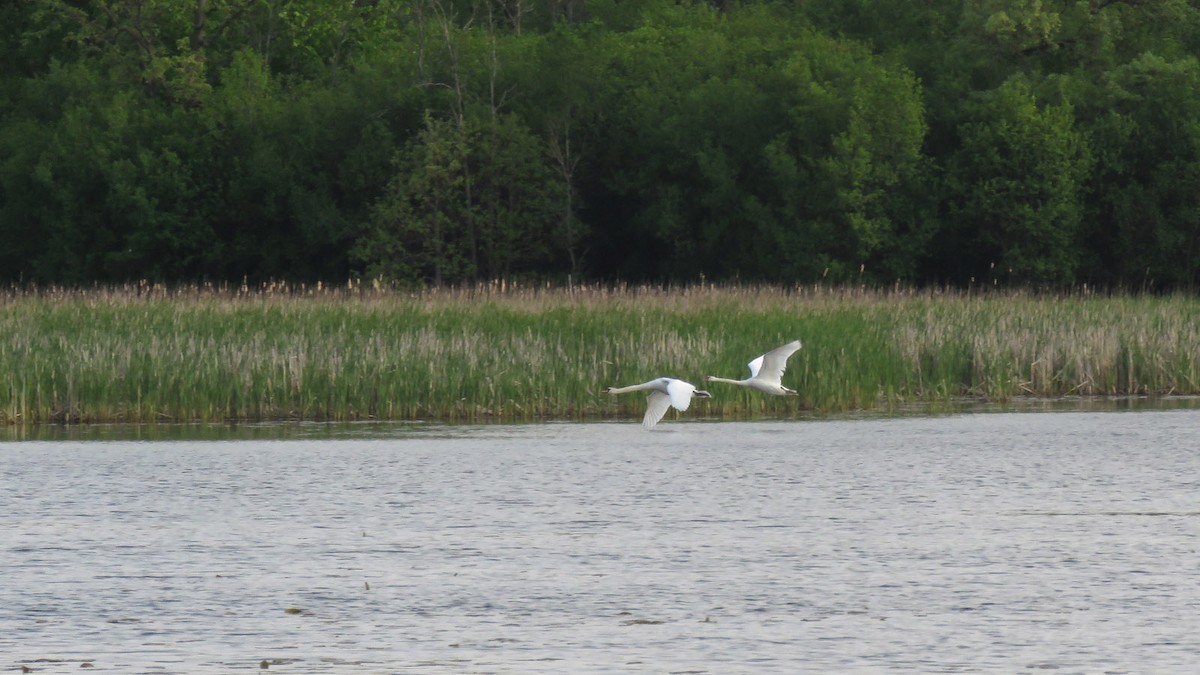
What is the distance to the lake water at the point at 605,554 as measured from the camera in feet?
26.0

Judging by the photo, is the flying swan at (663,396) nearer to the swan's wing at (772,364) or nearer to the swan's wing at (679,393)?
the swan's wing at (679,393)

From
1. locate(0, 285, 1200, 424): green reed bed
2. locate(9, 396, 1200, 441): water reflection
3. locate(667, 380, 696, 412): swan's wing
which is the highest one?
locate(667, 380, 696, 412): swan's wing

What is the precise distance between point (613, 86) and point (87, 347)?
32.1 m

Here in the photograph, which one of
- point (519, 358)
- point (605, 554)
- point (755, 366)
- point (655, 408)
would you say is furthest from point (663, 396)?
point (605, 554)

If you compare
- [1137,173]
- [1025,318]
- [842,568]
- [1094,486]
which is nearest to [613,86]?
[1137,173]

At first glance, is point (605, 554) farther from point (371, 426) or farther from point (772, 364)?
point (371, 426)

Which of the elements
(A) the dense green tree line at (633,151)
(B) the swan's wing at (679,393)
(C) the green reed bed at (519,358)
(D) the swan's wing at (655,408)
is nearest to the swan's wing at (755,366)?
(D) the swan's wing at (655,408)

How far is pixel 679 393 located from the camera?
15.5 meters

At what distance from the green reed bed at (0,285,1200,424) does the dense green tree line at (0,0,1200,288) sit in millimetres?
20787

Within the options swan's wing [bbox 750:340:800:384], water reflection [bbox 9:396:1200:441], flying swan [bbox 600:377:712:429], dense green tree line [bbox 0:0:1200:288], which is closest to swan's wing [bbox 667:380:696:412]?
flying swan [bbox 600:377:712:429]

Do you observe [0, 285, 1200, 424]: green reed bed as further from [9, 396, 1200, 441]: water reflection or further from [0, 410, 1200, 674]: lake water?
[0, 410, 1200, 674]: lake water

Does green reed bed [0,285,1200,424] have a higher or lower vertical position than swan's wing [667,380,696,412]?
lower

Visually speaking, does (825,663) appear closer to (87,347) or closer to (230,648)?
(230,648)

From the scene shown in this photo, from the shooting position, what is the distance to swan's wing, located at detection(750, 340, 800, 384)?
16.3 meters
